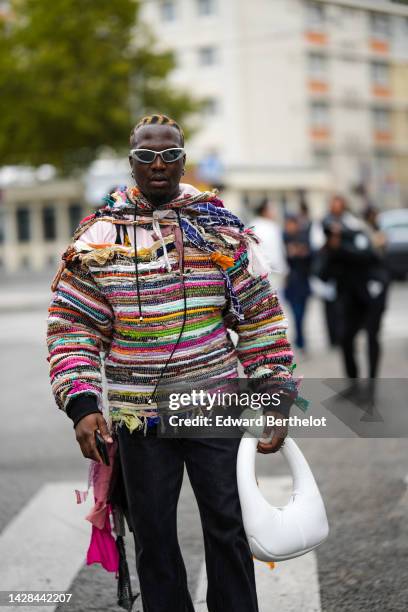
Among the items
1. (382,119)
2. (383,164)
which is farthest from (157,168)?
(382,119)

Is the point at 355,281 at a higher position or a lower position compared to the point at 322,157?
lower

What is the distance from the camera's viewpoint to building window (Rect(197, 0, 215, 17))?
52.7 metres

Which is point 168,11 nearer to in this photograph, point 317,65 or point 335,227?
point 317,65

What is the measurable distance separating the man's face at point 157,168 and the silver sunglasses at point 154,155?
0.01m

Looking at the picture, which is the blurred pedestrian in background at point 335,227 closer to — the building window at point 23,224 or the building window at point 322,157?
the building window at point 23,224

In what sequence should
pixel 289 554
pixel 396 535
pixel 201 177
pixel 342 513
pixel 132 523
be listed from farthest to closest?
pixel 201 177 → pixel 342 513 → pixel 396 535 → pixel 132 523 → pixel 289 554

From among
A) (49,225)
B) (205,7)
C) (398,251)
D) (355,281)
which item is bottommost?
(355,281)

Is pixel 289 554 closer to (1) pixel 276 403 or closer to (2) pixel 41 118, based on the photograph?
(1) pixel 276 403

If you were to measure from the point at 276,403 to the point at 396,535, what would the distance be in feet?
6.60

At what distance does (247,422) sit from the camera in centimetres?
321

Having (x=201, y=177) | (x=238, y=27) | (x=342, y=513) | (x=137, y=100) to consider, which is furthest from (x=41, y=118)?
(x=342, y=513)

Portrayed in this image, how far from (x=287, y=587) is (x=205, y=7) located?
51.4 metres

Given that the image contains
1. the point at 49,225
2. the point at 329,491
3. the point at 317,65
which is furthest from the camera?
the point at 317,65

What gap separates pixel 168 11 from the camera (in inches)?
2122
